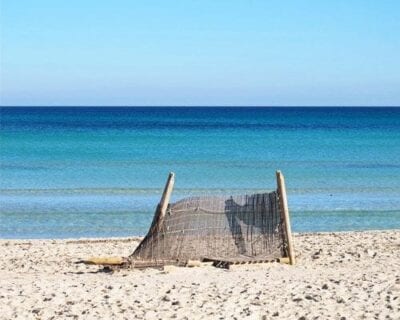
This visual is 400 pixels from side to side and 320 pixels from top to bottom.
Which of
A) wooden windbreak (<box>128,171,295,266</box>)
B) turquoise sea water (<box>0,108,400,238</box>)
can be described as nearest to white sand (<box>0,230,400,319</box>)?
wooden windbreak (<box>128,171,295,266</box>)

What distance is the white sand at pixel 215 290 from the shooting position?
29.6 ft

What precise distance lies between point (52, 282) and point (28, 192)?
14.8 metres

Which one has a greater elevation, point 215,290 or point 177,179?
point 215,290

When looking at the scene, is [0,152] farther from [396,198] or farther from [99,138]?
[396,198]

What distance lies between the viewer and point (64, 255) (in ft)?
45.5

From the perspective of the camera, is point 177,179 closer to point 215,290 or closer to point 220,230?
point 220,230

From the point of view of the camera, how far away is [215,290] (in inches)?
391

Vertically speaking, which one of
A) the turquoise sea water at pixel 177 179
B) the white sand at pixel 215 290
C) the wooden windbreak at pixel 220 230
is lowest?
the turquoise sea water at pixel 177 179

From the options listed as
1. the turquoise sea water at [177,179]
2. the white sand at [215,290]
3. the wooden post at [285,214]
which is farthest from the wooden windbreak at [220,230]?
the turquoise sea water at [177,179]

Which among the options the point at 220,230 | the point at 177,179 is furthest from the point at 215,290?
the point at 177,179

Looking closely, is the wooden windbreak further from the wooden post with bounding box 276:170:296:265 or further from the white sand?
the white sand

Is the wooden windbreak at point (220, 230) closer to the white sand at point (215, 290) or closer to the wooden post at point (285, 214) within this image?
the wooden post at point (285, 214)

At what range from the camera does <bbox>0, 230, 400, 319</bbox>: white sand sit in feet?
29.6

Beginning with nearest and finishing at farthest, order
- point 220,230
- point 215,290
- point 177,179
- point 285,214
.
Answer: point 215,290, point 285,214, point 220,230, point 177,179
